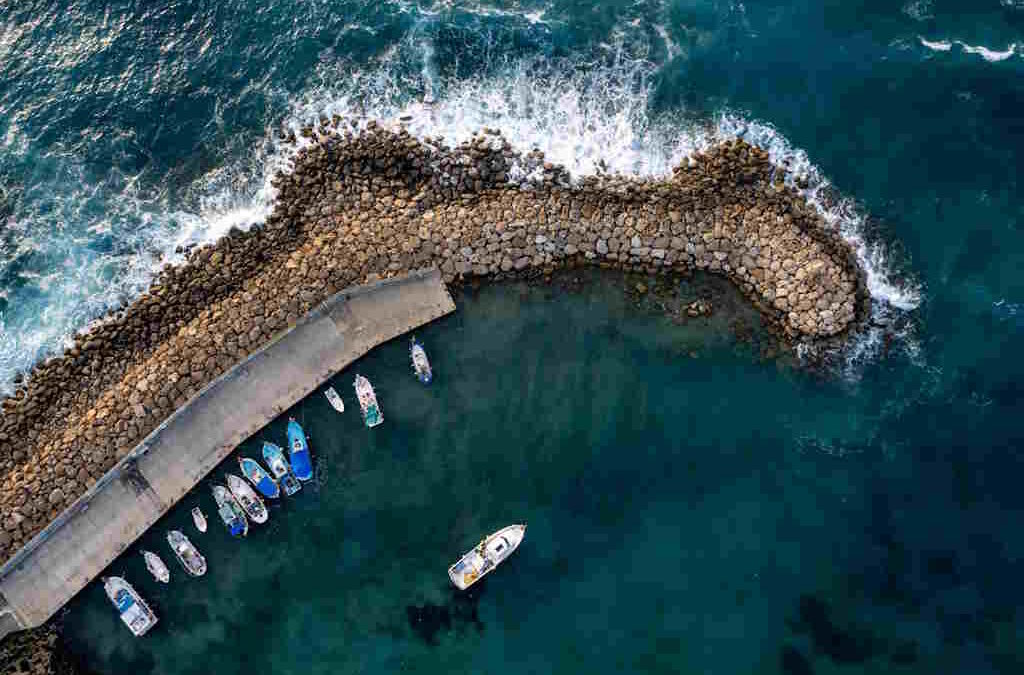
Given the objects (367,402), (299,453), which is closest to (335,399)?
(367,402)

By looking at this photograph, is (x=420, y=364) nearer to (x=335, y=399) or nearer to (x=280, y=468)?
(x=335, y=399)

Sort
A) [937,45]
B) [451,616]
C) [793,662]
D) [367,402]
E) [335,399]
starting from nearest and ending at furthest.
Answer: [793,662] → [451,616] → [367,402] → [335,399] → [937,45]

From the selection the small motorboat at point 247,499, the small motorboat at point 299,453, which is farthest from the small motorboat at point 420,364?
the small motorboat at point 247,499

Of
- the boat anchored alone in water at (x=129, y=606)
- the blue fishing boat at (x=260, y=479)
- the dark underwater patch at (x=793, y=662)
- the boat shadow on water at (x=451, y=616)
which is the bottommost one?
the dark underwater patch at (x=793, y=662)

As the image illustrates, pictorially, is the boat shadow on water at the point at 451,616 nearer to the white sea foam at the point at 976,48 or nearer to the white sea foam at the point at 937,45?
the white sea foam at the point at 937,45

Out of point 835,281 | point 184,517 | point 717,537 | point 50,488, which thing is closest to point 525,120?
point 835,281

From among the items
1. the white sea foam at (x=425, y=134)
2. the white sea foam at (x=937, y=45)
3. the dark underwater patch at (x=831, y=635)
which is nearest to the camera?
the dark underwater patch at (x=831, y=635)
